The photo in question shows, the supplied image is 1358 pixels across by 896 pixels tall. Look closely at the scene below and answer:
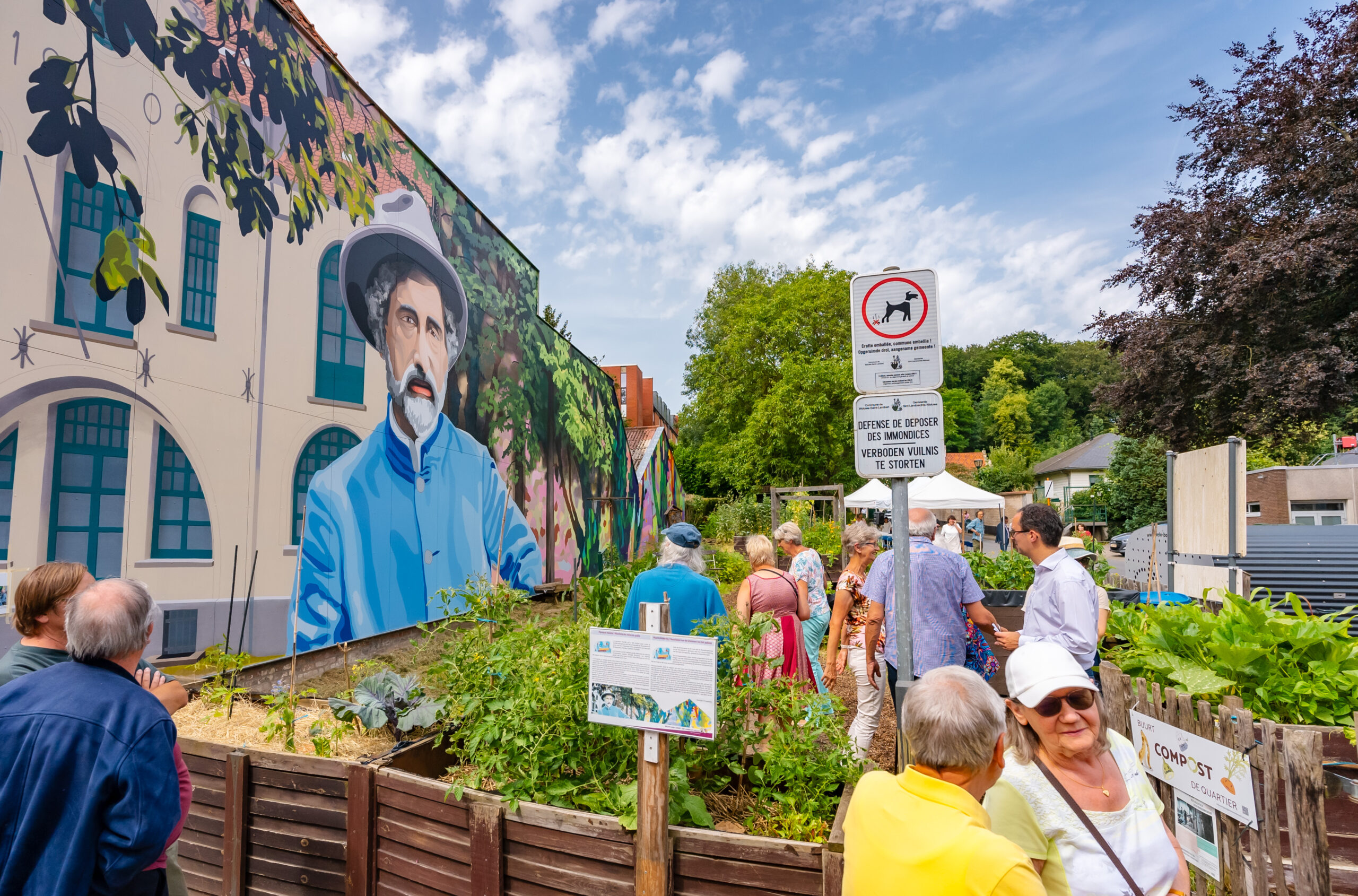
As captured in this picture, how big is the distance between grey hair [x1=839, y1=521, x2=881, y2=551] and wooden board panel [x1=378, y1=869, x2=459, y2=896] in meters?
3.52

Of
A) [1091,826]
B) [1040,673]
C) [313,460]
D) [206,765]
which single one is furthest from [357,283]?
[1091,826]

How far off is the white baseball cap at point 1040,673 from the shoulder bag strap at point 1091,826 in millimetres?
173

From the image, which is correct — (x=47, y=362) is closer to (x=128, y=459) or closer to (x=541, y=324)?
(x=128, y=459)

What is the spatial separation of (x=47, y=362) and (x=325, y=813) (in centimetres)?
283

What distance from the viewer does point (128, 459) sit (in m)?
4.18

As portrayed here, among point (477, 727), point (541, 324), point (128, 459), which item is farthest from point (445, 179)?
point (477, 727)

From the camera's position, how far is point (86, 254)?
393 cm

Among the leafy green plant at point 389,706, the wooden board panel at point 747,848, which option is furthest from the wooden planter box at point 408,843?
the leafy green plant at point 389,706

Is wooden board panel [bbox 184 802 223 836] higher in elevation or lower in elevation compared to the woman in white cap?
lower

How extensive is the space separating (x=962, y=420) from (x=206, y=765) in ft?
237

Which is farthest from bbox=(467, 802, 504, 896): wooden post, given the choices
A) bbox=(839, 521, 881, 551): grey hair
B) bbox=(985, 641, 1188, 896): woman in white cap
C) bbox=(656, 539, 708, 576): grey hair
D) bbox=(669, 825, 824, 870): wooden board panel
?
bbox=(839, 521, 881, 551): grey hair

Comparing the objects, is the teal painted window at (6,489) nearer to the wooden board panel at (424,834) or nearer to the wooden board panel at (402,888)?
the wooden board panel at (424,834)

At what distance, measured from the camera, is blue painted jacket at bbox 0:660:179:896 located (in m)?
1.86

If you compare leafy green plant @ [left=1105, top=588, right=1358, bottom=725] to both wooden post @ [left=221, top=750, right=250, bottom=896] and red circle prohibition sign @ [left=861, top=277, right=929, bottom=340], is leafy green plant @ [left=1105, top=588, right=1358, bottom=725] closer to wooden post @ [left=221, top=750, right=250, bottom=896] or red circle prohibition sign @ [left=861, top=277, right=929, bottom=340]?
red circle prohibition sign @ [left=861, top=277, right=929, bottom=340]
